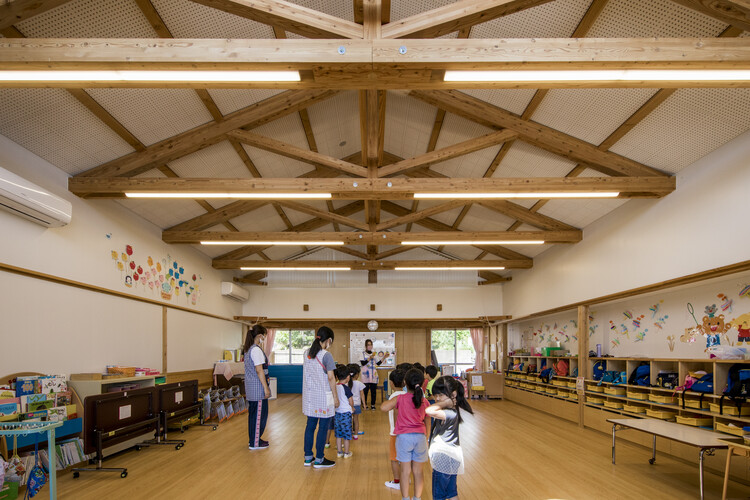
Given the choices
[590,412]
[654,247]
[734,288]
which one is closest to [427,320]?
[590,412]

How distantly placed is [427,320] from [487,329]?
2.07 metres

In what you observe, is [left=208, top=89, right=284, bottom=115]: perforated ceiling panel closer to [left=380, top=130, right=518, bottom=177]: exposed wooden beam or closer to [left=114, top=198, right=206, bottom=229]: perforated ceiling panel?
[left=380, top=130, right=518, bottom=177]: exposed wooden beam

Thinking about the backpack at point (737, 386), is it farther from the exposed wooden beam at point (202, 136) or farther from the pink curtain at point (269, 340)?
the pink curtain at point (269, 340)

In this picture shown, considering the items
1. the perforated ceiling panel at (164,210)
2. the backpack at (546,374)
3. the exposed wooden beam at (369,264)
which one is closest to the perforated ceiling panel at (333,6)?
the perforated ceiling panel at (164,210)

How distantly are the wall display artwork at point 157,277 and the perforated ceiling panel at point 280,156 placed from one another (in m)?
2.54

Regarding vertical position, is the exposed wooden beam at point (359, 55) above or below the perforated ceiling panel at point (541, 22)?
below

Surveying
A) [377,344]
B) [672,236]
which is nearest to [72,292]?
[672,236]

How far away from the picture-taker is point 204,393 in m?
10.4

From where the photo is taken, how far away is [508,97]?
272 inches

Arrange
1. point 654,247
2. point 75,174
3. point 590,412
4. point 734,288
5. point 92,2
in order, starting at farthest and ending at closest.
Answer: point 590,412
point 654,247
point 75,174
point 734,288
point 92,2

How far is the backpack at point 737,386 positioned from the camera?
219 inches

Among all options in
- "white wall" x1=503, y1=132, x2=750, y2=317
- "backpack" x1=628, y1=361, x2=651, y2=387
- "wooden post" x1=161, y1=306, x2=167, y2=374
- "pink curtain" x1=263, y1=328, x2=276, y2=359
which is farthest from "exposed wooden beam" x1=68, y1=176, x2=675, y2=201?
"pink curtain" x1=263, y1=328, x2=276, y2=359

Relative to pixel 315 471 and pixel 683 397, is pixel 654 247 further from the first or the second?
pixel 315 471

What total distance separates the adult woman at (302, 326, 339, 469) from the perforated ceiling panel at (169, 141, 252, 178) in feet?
12.0
